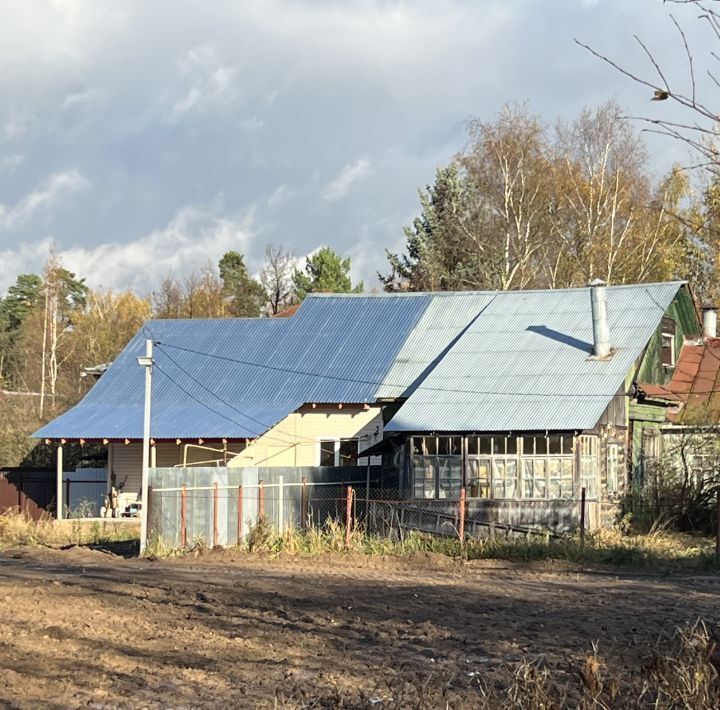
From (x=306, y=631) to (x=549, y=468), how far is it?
655 inches

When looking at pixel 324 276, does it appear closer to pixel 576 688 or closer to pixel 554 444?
pixel 554 444

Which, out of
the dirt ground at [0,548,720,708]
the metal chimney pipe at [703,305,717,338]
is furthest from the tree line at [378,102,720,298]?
the dirt ground at [0,548,720,708]

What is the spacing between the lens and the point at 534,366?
32.1m

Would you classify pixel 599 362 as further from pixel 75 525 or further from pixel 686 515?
pixel 75 525

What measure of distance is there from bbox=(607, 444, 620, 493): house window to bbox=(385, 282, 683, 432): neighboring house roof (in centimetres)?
155

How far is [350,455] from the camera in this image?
3547 centimetres

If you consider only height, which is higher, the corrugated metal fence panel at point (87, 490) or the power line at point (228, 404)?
the power line at point (228, 404)

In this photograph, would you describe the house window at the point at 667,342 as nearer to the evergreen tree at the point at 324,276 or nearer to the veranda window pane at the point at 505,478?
the veranda window pane at the point at 505,478

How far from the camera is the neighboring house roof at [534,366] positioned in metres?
29.8

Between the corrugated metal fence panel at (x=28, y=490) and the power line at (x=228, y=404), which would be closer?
the power line at (x=228, y=404)

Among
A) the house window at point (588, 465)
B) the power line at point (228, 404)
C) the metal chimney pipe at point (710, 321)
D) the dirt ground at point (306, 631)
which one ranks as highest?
the metal chimney pipe at point (710, 321)

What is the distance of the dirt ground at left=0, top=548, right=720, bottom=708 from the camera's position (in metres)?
10.2

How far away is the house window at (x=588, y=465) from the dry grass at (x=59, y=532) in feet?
36.9

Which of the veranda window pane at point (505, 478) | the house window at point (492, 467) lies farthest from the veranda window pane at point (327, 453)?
the veranda window pane at point (505, 478)
